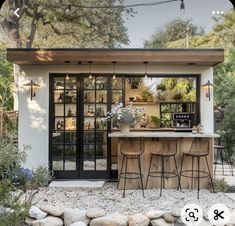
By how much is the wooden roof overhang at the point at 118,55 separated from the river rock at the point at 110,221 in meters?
3.38

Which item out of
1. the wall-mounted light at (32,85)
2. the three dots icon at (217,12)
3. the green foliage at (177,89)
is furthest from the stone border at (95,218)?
the three dots icon at (217,12)

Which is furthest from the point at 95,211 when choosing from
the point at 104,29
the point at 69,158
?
the point at 104,29

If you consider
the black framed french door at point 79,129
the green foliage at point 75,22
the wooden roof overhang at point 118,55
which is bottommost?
the black framed french door at point 79,129

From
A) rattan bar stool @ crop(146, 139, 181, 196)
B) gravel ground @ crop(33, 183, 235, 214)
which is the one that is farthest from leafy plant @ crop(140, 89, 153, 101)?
gravel ground @ crop(33, 183, 235, 214)

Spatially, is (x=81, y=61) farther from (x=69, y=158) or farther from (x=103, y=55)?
(x=69, y=158)

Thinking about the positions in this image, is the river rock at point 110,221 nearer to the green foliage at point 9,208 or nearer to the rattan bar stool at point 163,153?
the green foliage at point 9,208

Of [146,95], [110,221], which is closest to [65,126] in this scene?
[146,95]

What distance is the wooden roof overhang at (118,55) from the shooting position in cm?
680

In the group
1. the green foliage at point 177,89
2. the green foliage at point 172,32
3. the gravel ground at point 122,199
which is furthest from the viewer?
the green foliage at point 172,32

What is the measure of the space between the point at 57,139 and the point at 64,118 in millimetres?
455

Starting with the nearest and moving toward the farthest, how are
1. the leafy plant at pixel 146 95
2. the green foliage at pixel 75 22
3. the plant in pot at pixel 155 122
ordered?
1. the plant in pot at pixel 155 122
2. the leafy plant at pixel 146 95
3. the green foliage at pixel 75 22

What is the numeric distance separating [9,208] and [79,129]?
12.4ft

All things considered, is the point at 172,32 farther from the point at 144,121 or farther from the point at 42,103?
the point at 42,103

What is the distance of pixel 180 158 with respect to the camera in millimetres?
6664
